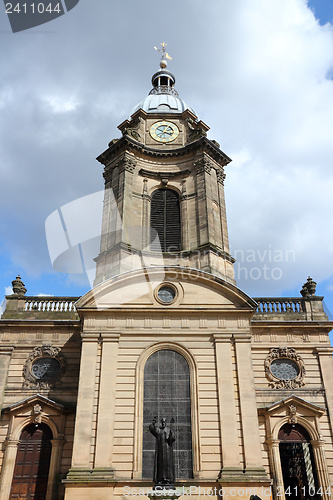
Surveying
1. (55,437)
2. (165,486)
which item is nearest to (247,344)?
(165,486)

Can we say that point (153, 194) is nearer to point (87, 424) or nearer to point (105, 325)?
point (105, 325)

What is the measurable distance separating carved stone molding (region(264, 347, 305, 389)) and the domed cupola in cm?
1978

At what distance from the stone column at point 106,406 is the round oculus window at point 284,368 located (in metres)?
7.75

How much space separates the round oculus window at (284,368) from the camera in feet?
67.5

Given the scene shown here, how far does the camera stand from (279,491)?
17.8 meters

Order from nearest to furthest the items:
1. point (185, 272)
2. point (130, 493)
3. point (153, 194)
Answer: point (130, 493) → point (185, 272) → point (153, 194)

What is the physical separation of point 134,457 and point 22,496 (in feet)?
17.4

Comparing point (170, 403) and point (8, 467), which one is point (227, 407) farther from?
point (8, 467)

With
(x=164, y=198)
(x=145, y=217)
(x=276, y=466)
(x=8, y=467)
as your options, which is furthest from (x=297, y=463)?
(x=164, y=198)

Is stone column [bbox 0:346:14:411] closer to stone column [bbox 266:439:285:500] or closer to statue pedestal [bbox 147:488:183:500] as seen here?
statue pedestal [bbox 147:488:183:500]

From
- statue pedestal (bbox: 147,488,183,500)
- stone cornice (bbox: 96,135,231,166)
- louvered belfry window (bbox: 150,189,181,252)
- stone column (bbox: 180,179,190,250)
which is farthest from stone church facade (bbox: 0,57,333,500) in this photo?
stone cornice (bbox: 96,135,231,166)

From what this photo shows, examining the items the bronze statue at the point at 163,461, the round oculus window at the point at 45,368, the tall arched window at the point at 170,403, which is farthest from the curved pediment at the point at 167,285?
the bronze statue at the point at 163,461

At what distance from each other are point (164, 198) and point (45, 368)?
1304 cm

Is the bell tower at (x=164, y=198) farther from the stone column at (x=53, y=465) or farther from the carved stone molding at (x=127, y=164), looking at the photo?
the stone column at (x=53, y=465)
